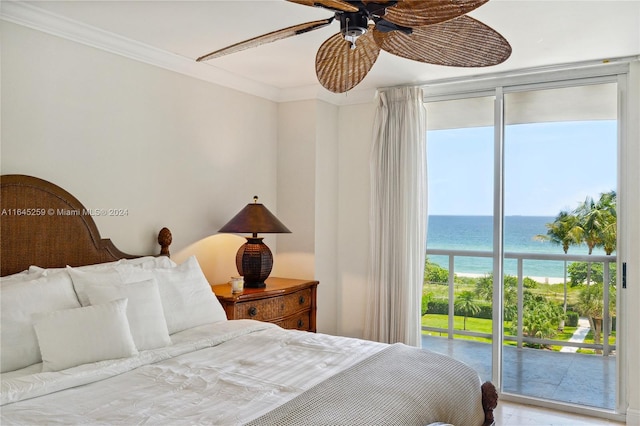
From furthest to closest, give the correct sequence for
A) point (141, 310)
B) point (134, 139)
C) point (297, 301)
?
point (297, 301) → point (134, 139) → point (141, 310)

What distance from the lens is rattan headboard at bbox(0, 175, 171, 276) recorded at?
2.64m

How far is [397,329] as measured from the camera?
439 centimetres

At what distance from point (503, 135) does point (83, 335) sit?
3342 mm

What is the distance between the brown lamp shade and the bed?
726 mm

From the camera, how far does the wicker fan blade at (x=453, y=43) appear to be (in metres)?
1.84

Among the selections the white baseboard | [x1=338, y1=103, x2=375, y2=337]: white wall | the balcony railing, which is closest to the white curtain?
[x1=338, y1=103, x2=375, y2=337]: white wall

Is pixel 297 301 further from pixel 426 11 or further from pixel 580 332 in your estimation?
pixel 426 11

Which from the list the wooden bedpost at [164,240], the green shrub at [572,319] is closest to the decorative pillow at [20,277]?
the wooden bedpost at [164,240]

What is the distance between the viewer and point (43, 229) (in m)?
2.80

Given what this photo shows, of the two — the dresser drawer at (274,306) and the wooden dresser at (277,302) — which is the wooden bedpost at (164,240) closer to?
the wooden dresser at (277,302)

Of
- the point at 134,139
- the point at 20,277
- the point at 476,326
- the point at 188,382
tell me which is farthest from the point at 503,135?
the point at 20,277

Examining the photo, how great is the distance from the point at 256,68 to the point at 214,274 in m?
1.63

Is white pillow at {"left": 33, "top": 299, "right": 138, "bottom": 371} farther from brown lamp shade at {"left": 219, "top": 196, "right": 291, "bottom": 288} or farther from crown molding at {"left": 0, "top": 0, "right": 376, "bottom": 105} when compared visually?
crown molding at {"left": 0, "top": 0, "right": 376, "bottom": 105}

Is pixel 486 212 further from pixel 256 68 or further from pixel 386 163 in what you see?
pixel 256 68
